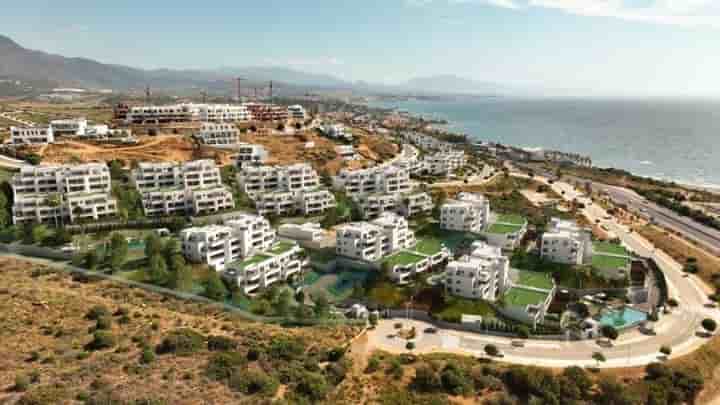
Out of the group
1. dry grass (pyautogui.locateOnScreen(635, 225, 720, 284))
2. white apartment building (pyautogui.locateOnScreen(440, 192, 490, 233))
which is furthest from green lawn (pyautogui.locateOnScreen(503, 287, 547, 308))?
dry grass (pyautogui.locateOnScreen(635, 225, 720, 284))

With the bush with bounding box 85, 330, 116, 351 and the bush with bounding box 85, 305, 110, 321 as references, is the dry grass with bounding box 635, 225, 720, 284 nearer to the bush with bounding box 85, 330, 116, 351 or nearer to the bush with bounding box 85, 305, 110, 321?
the bush with bounding box 85, 330, 116, 351

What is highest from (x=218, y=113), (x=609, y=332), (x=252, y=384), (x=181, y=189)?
(x=218, y=113)

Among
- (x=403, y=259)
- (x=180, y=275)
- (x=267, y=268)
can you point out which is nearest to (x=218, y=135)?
(x=267, y=268)

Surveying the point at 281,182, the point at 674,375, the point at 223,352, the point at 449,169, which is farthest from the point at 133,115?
the point at 674,375

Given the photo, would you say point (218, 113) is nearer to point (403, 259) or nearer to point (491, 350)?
point (403, 259)

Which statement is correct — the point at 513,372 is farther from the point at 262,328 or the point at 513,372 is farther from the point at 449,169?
the point at 449,169
